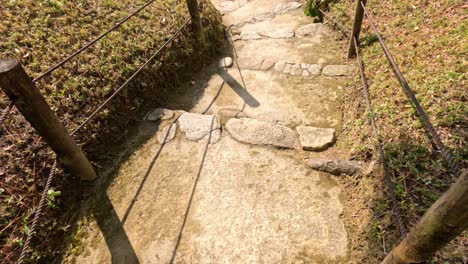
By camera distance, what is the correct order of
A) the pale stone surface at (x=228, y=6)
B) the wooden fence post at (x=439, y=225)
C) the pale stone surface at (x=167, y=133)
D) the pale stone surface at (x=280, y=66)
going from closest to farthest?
the wooden fence post at (x=439, y=225)
the pale stone surface at (x=167, y=133)
the pale stone surface at (x=280, y=66)
the pale stone surface at (x=228, y=6)

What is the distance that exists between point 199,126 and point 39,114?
187 centimetres

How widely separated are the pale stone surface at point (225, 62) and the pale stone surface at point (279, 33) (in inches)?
55.3

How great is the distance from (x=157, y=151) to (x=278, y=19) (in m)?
5.10

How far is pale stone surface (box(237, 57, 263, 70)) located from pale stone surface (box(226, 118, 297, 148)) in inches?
67.5

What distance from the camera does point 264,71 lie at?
16.0 ft

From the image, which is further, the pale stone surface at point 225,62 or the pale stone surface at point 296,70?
the pale stone surface at point 225,62

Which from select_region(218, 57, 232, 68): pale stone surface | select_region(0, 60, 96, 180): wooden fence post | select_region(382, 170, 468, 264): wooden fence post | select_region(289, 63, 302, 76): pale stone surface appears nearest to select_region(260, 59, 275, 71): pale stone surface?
select_region(289, 63, 302, 76): pale stone surface

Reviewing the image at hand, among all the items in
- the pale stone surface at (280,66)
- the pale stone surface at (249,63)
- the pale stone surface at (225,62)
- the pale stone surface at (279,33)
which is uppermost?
the pale stone surface at (225,62)

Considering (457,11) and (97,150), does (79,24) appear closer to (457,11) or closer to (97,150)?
(97,150)

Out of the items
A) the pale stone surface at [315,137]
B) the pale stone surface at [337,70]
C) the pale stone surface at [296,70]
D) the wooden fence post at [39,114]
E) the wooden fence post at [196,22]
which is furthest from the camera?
the pale stone surface at [296,70]

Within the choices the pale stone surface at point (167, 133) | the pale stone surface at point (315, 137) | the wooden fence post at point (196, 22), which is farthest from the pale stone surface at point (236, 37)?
the pale stone surface at point (315, 137)

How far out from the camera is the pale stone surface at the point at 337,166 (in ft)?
8.93

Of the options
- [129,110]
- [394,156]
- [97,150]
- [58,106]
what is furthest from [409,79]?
[58,106]

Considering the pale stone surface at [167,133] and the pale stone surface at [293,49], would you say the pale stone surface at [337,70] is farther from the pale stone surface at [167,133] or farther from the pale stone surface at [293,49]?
the pale stone surface at [167,133]
